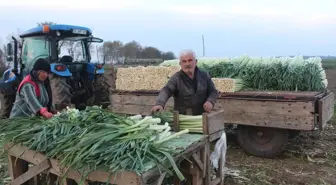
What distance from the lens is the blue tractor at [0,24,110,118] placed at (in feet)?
25.1

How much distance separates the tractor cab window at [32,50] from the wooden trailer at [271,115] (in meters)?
3.35

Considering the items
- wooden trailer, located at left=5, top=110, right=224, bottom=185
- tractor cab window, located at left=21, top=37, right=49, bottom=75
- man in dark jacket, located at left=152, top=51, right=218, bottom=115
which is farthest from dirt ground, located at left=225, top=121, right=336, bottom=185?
tractor cab window, located at left=21, top=37, right=49, bottom=75

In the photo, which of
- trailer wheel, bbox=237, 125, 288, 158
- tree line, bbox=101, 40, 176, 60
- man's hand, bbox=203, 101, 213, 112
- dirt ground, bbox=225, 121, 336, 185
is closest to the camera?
man's hand, bbox=203, 101, 213, 112

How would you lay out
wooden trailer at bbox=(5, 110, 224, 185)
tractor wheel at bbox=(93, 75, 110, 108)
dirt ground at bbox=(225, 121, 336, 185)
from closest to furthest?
wooden trailer at bbox=(5, 110, 224, 185)
dirt ground at bbox=(225, 121, 336, 185)
tractor wheel at bbox=(93, 75, 110, 108)

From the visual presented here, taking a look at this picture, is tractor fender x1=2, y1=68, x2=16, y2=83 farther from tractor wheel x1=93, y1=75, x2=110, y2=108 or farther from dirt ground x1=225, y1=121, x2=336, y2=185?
dirt ground x1=225, y1=121, x2=336, y2=185

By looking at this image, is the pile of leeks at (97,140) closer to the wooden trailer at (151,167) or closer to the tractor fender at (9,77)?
the wooden trailer at (151,167)

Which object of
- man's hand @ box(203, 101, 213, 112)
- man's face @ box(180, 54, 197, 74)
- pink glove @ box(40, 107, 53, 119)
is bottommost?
pink glove @ box(40, 107, 53, 119)

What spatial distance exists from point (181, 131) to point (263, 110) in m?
2.61

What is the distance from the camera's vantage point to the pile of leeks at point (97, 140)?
250 cm

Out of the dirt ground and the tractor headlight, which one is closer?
the dirt ground

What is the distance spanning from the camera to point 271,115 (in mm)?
5379

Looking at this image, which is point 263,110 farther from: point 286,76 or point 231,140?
point 231,140

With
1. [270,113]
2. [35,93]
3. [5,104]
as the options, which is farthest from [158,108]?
[5,104]

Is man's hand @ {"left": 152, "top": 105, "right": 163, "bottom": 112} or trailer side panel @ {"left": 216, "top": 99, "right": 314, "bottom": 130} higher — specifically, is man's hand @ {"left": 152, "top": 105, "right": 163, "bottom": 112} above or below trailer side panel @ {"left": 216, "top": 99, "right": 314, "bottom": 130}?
above
